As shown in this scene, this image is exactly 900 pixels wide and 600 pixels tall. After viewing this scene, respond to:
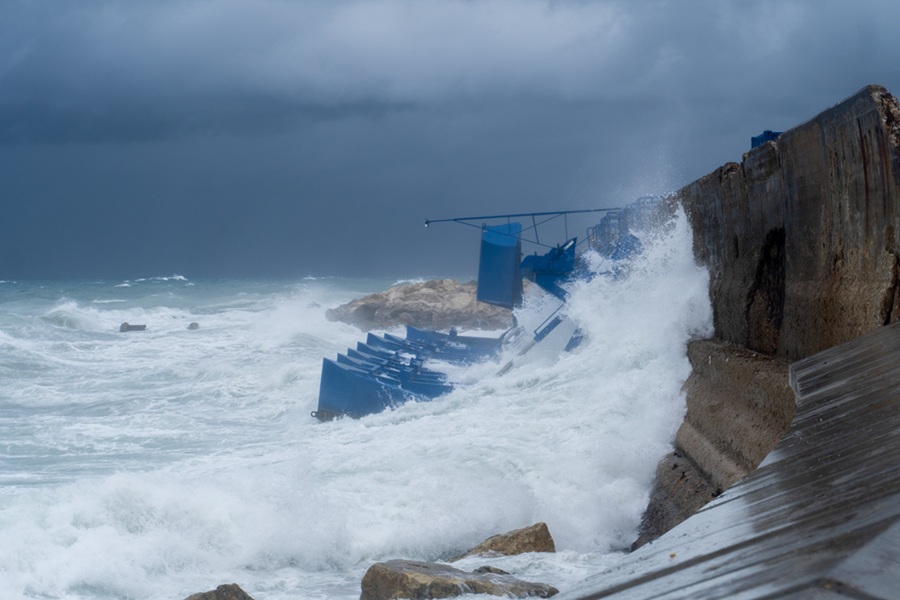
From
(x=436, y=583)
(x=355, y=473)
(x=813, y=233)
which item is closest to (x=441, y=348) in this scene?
(x=355, y=473)

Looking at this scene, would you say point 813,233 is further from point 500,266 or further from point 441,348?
point 500,266

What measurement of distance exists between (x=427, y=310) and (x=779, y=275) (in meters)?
27.9

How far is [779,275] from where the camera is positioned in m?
7.00

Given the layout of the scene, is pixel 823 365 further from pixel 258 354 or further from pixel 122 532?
pixel 258 354

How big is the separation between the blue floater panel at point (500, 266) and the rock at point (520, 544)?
47.9 ft

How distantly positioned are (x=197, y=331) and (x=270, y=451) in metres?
24.3

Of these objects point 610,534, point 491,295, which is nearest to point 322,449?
point 610,534

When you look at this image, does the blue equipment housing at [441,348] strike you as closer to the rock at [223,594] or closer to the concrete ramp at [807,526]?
the rock at [223,594]

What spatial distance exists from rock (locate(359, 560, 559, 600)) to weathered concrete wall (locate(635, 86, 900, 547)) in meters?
1.51

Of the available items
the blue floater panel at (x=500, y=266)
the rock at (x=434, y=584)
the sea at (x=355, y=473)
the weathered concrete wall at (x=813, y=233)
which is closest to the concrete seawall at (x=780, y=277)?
the weathered concrete wall at (x=813, y=233)

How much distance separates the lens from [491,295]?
22109 mm

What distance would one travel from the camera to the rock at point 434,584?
16.9 feet

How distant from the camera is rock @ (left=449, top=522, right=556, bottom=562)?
6785 millimetres

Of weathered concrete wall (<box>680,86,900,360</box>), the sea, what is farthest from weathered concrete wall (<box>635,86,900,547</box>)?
the sea
